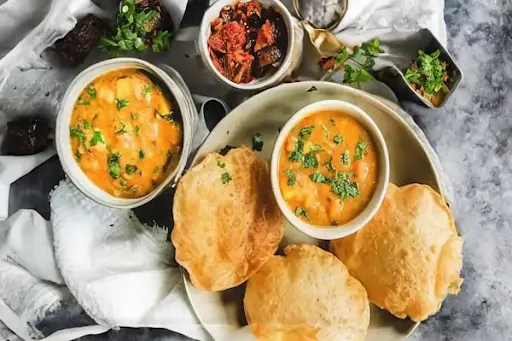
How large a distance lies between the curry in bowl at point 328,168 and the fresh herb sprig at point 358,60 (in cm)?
12

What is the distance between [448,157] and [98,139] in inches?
25.5

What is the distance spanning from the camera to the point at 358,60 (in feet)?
4.63

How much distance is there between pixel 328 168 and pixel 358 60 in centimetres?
25

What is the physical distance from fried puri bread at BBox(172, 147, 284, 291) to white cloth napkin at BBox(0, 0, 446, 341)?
0.12m

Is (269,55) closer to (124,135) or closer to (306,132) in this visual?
(306,132)

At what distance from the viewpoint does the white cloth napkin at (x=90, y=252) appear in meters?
1.40

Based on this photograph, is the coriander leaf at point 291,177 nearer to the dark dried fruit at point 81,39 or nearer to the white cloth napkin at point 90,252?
the white cloth napkin at point 90,252

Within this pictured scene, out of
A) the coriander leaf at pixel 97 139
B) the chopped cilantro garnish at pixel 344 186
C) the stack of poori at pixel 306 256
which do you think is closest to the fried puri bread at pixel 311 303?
the stack of poori at pixel 306 256

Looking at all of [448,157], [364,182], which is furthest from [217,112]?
[448,157]

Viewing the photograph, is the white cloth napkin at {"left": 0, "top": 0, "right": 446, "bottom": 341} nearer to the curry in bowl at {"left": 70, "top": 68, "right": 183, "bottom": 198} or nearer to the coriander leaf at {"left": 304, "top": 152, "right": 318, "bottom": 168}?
the curry in bowl at {"left": 70, "top": 68, "right": 183, "bottom": 198}

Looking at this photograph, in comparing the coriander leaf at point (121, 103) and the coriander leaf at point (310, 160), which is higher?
the coriander leaf at point (121, 103)

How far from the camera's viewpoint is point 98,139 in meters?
1.27

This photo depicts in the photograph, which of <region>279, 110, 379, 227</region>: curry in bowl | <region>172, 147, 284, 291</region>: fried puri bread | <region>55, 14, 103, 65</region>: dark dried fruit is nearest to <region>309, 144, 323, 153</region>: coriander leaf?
<region>279, 110, 379, 227</region>: curry in bowl

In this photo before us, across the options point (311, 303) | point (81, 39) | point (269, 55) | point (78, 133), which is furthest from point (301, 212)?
point (81, 39)
